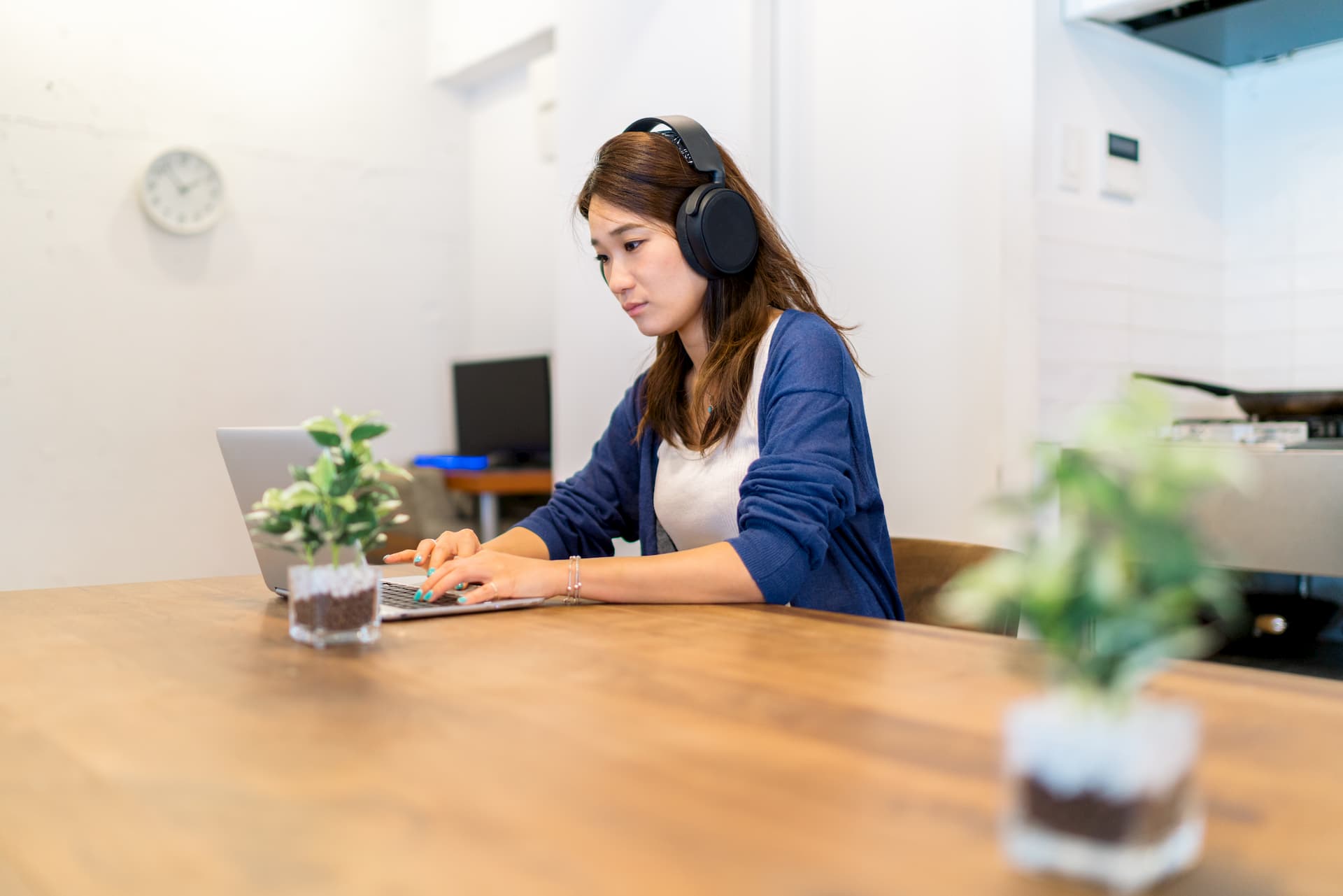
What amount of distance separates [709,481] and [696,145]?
0.51 metres

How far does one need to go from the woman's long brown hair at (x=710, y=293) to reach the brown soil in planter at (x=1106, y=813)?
1189 millimetres

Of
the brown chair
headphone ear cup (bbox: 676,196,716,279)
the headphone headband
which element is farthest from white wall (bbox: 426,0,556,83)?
the brown chair

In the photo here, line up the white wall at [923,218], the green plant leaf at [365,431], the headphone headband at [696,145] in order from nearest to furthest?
the green plant leaf at [365,431], the headphone headband at [696,145], the white wall at [923,218]

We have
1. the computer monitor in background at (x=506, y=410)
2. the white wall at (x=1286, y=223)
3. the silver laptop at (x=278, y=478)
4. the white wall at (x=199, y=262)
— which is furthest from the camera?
the computer monitor in background at (x=506, y=410)

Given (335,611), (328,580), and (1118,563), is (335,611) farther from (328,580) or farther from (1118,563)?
(1118,563)

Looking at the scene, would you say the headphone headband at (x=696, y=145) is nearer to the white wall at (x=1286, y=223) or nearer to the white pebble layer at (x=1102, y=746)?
the white pebble layer at (x=1102, y=746)

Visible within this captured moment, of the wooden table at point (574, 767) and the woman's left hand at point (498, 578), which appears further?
the woman's left hand at point (498, 578)

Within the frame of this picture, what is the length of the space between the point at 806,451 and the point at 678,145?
1.88ft

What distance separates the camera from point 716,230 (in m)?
1.68

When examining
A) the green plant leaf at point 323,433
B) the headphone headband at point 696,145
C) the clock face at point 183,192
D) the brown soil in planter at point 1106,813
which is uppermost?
the clock face at point 183,192

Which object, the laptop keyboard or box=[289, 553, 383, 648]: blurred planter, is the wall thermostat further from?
box=[289, 553, 383, 648]: blurred planter

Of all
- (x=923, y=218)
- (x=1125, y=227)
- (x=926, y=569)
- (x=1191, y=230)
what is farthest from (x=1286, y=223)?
(x=926, y=569)

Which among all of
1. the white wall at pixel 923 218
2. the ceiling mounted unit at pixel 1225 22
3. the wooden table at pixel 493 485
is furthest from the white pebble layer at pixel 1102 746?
the wooden table at pixel 493 485

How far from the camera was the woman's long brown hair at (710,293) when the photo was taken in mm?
1672
